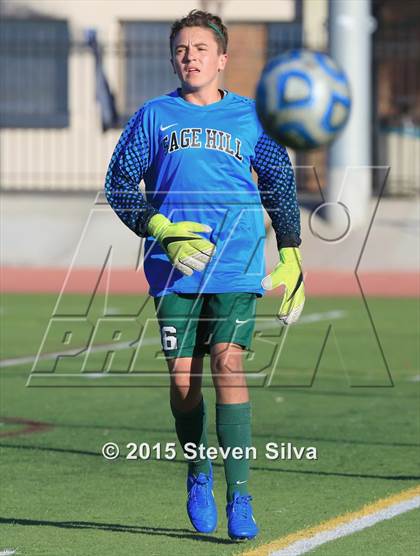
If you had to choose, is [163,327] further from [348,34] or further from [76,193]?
[76,193]

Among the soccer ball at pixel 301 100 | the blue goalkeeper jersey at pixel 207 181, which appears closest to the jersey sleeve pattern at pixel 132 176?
the blue goalkeeper jersey at pixel 207 181

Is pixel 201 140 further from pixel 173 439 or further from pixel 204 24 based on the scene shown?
pixel 173 439

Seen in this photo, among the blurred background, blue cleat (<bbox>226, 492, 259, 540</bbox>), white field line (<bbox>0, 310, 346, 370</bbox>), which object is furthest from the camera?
the blurred background

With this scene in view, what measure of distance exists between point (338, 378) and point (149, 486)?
436 centimetres

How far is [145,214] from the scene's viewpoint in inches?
256

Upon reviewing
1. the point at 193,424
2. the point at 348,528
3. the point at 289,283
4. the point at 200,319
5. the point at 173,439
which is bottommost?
the point at 173,439

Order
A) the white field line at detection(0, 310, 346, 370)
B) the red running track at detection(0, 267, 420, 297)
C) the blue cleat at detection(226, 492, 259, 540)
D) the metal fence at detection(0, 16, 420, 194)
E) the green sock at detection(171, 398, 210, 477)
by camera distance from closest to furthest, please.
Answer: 1. the blue cleat at detection(226, 492, 259, 540)
2. the green sock at detection(171, 398, 210, 477)
3. the white field line at detection(0, 310, 346, 370)
4. the red running track at detection(0, 267, 420, 297)
5. the metal fence at detection(0, 16, 420, 194)

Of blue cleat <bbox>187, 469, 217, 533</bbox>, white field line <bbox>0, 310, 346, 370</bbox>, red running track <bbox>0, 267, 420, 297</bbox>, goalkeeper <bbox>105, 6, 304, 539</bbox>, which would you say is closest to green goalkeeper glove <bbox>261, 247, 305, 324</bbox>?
goalkeeper <bbox>105, 6, 304, 539</bbox>

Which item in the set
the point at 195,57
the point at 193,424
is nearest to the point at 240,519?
the point at 193,424

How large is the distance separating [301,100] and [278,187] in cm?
44

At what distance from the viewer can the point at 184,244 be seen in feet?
20.9

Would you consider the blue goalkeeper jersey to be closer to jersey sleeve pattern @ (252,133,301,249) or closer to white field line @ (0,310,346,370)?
jersey sleeve pattern @ (252,133,301,249)

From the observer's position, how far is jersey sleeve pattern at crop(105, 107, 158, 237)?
6.52m

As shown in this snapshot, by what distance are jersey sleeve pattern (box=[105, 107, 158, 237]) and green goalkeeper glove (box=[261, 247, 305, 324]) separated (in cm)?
63
